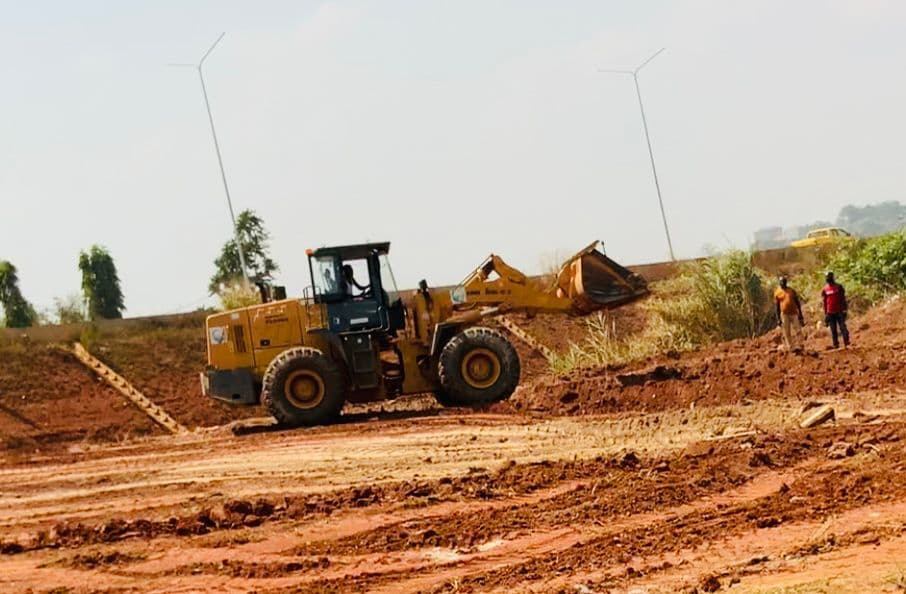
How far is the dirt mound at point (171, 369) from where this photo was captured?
2991 centimetres

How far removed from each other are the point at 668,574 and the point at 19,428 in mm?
23087

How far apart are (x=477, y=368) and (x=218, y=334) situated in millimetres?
4261

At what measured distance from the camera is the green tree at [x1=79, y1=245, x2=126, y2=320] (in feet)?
134

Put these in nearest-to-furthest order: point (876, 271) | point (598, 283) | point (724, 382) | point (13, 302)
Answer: point (724, 382)
point (598, 283)
point (876, 271)
point (13, 302)

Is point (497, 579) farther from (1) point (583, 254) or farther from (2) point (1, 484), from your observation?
(1) point (583, 254)

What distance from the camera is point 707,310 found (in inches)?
1119

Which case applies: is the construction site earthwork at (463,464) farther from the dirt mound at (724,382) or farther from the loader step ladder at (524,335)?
the loader step ladder at (524,335)

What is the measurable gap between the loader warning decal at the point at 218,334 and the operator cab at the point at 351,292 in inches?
66.7

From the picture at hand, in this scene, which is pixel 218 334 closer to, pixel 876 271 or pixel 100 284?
pixel 876 271

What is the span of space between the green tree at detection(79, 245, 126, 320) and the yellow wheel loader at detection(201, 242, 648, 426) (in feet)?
67.7

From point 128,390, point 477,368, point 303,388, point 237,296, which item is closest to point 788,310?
point 477,368

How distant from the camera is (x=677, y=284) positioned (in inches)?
1161

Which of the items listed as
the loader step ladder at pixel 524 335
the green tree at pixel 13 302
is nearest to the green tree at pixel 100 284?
the green tree at pixel 13 302

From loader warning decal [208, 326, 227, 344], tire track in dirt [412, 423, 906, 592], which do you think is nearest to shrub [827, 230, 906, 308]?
loader warning decal [208, 326, 227, 344]
